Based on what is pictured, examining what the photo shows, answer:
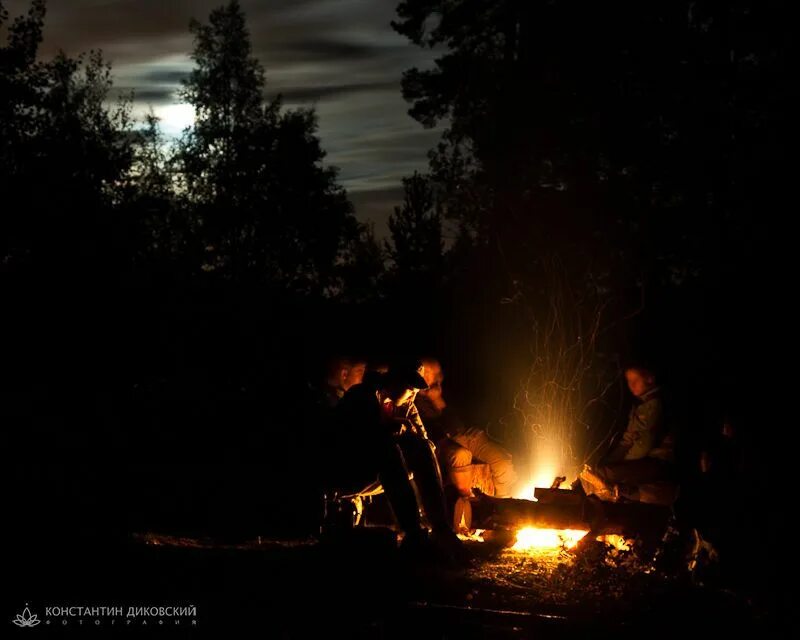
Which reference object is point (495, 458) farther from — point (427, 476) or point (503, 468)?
point (427, 476)

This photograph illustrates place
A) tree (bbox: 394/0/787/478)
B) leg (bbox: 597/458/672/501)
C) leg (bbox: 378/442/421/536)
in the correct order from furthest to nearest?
tree (bbox: 394/0/787/478)
leg (bbox: 597/458/672/501)
leg (bbox: 378/442/421/536)

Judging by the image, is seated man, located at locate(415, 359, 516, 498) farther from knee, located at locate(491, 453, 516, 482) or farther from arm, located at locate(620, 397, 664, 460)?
arm, located at locate(620, 397, 664, 460)

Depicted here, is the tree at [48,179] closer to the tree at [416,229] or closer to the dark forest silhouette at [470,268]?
the dark forest silhouette at [470,268]

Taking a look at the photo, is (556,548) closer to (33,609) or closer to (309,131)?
(33,609)

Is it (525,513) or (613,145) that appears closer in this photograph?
(525,513)

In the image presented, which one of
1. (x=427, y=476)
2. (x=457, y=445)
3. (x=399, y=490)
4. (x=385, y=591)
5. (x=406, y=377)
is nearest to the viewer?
(x=385, y=591)

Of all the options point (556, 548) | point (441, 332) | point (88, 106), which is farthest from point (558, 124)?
point (556, 548)

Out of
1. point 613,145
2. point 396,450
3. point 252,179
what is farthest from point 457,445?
point 252,179

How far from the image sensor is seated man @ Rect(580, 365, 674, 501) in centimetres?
730

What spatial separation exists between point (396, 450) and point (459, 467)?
130cm

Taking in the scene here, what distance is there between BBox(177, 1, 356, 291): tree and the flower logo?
62.9 feet

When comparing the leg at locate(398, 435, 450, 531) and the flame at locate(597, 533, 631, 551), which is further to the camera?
the flame at locate(597, 533, 631, 551)

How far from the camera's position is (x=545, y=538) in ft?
23.9

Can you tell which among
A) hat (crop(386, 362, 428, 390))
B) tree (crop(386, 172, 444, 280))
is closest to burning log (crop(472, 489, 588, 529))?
hat (crop(386, 362, 428, 390))
